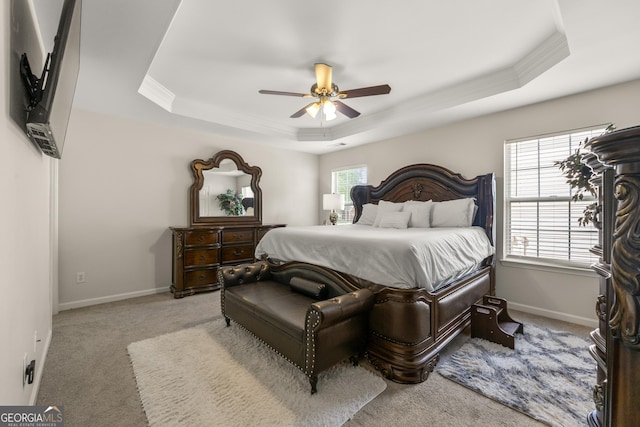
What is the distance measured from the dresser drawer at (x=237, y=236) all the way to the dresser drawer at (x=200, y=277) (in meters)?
0.50

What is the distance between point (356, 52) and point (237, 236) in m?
3.14

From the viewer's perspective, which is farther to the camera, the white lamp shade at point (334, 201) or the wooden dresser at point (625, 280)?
the white lamp shade at point (334, 201)

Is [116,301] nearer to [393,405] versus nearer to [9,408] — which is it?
[9,408]

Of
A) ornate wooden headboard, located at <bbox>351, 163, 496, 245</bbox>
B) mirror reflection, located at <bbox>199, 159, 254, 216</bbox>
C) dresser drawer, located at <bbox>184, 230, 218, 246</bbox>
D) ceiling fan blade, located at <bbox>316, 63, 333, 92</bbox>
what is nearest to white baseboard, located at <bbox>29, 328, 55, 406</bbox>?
dresser drawer, located at <bbox>184, 230, 218, 246</bbox>

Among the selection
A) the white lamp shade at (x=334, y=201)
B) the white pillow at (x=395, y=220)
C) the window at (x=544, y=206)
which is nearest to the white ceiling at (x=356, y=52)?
the window at (x=544, y=206)

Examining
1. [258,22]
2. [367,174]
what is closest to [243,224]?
[367,174]

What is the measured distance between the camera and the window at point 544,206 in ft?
10.1

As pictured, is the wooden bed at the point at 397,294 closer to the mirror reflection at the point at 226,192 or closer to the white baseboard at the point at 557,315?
the white baseboard at the point at 557,315

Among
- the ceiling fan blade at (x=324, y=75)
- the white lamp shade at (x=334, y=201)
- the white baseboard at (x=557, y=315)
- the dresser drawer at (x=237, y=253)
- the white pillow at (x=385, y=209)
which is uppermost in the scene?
the ceiling fan blade at (x=324, y=75)

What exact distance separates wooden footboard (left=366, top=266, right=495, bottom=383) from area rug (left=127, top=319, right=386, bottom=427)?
0.58ft

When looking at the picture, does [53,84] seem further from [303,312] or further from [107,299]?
[107,299]

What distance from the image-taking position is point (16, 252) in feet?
4.35

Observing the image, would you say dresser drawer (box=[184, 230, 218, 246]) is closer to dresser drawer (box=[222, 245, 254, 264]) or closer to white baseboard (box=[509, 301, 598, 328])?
dresser drawer (box=[222, 245, 254, 264])

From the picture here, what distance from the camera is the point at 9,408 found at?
111 cm
